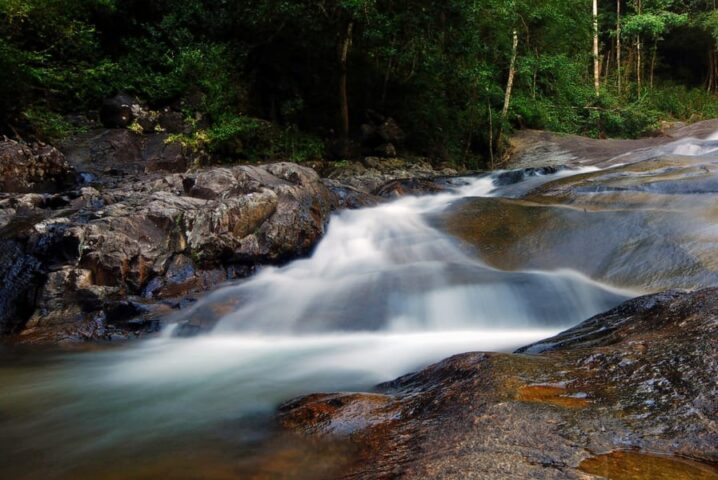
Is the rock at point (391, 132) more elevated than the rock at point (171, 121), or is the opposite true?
the rock at point (171, 121)

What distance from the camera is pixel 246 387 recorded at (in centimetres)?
397

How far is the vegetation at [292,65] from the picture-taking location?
1202cm

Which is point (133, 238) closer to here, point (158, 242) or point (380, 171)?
point (158, 242)

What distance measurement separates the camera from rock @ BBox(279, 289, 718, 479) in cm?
184

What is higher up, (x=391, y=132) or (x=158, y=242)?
(x=391, y=132)

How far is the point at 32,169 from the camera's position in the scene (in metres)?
8.79

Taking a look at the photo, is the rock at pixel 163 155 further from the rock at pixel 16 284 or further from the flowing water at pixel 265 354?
the rock at pixel 16 284

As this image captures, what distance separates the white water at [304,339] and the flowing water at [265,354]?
0.06ft

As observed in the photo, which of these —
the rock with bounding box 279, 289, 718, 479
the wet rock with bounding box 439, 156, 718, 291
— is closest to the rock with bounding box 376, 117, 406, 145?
the wet rock with bounding box 439, 156, 718, 291

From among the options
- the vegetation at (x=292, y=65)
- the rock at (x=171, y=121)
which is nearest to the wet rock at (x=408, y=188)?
the vegetation at (x=292, y=65)

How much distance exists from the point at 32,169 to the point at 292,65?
30.1 ft

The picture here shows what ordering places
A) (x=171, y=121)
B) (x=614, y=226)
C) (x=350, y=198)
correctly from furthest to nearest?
(x=171, y=121) → (x=350, y=198) → (x=614, y=226)

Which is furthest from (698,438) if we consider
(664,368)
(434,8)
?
(434,8)

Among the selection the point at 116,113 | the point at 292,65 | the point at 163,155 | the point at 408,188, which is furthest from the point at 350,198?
the point at 292,65
